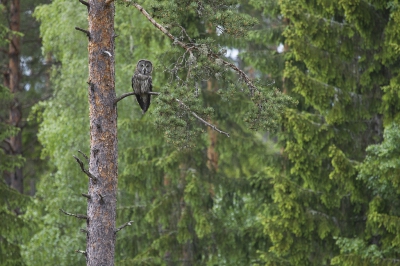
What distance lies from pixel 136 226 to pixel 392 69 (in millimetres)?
6076

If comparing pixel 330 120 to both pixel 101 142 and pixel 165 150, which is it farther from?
pixel 101 142

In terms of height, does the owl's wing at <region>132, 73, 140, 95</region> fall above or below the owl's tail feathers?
above

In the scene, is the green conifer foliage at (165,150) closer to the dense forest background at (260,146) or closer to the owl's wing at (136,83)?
the dense forest background at (260,146)

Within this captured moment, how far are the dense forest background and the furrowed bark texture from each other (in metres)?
0.47

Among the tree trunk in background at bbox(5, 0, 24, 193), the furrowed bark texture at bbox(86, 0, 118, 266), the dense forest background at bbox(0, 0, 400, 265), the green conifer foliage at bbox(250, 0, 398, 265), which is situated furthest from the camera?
the tree trunk in background at bbox(5, 0, 24, 193)

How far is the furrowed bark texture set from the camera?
322 inches

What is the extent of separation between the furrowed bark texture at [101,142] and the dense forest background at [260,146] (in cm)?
47

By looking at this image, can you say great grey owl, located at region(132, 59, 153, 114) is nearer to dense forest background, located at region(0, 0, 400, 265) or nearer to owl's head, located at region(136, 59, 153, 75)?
owl's head, located at region(136, 59, 153, 75)

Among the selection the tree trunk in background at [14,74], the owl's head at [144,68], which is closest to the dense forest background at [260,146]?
the owl's head at [144,68]

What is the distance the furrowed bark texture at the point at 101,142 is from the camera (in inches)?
322

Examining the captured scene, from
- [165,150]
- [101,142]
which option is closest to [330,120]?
[165,150]

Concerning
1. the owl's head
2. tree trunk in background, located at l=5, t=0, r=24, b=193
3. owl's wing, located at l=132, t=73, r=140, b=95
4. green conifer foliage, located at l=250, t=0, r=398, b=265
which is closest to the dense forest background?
green conifer foliage, located at l=250, t=0, r=398, b=265

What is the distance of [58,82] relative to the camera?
1975 centimetres

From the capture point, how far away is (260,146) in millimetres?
17172
